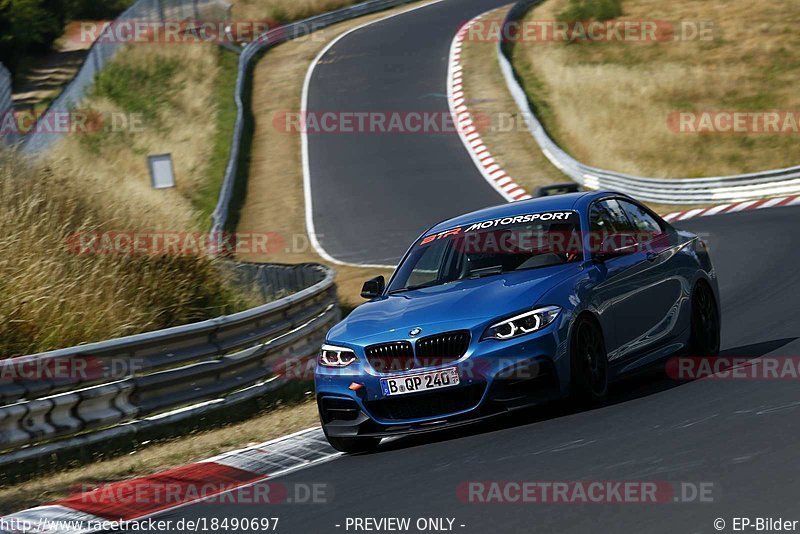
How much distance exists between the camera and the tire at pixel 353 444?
8461 mm

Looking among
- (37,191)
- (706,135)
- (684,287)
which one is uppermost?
(37,191)

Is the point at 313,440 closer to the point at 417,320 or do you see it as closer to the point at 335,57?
the point at 417,320

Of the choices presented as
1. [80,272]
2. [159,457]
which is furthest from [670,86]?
[159,457]

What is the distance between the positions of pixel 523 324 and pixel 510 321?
0.09 meters

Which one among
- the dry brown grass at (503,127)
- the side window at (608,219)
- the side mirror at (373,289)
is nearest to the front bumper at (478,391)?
the side mirror at (373,289)

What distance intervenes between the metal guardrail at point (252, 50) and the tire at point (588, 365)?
→ 19.3 meters

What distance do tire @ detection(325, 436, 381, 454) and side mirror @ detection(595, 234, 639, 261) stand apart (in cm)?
203

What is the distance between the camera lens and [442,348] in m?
7.98

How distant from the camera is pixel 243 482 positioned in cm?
785

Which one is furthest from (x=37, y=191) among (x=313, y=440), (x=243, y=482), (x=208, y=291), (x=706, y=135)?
(x=706, y=135)

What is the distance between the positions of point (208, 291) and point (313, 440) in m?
4.97

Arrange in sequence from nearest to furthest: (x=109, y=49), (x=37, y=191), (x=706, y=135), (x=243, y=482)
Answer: (x=243, y=482), (x=37, y=191), (x=706, y=135), (x=109, y=49)

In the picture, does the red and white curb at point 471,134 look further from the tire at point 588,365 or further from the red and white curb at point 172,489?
the red and white curb at point 172,489

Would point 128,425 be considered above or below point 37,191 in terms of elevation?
below
